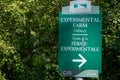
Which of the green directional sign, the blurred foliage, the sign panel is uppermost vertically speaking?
the sign panel

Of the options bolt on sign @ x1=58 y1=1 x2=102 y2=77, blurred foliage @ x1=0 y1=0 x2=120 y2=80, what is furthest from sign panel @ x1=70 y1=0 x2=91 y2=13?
blurred foliage @ x1=0 y1=0 x2=120 y2=80

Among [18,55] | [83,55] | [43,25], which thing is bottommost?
[18,55]

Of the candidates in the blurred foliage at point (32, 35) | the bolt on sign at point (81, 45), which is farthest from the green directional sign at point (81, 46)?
the blurred foliage at point (32, 35)

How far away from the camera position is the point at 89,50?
539 cm

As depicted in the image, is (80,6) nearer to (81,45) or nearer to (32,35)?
(81,45)

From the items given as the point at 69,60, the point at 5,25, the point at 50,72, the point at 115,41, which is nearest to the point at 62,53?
the point at 69,60

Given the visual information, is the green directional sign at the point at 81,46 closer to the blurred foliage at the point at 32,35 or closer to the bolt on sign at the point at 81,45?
the bolt on sign at the point at 81,45

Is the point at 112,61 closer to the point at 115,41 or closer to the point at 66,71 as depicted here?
the point at 115,41

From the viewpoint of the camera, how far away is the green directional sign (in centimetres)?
539

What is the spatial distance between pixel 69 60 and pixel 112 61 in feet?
6.50

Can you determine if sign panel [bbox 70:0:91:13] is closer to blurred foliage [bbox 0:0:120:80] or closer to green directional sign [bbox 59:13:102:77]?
green directional sign [bbox 59:13:102:77]

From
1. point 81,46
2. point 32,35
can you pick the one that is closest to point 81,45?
Answer: point 81,46

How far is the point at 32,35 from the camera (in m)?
8.18

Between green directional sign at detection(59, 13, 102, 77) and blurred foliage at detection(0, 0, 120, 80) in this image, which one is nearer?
green directional sign at detection(59, 13, 102, 77)
